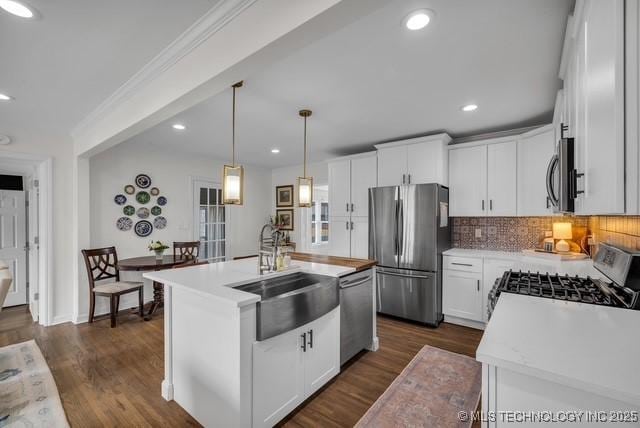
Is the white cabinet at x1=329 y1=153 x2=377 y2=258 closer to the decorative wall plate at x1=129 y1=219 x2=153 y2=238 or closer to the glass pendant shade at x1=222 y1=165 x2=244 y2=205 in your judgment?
the glass pendant shade at x1=222 y1=165 x2=244 y2=205

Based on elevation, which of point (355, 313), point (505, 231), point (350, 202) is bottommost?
point (355, 313)

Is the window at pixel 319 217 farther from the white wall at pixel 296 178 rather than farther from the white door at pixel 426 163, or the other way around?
the white door at pixel 426 163

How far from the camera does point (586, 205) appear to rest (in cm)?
103

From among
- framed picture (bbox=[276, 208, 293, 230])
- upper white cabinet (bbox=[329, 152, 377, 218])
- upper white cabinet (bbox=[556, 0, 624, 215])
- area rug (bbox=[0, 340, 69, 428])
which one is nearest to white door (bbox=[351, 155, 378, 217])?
upper white cabinet (bbox=[329, 152, 377, 218])

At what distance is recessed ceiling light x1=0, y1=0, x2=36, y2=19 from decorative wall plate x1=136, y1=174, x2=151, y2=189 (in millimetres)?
3123

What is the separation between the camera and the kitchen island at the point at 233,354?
5.19 ft

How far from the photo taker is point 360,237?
4.26m

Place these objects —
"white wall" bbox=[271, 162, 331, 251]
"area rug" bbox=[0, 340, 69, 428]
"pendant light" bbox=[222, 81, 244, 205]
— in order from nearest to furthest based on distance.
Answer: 1. "area rug" bbox=[0, 340, 69, 428]
2. "pendant light" bbox=[222, 81, 244, 205]
3. "white wall" bbox=[271, 162, 331, 251]

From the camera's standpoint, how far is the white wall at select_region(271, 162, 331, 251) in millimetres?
5512

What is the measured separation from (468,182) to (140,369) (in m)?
4.20

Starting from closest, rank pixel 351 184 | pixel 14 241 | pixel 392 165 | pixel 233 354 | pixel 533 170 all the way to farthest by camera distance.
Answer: pixel 233 354 < pixel 533 170 < pixel 392 165 < pixel 14 241 < pixel 351 184

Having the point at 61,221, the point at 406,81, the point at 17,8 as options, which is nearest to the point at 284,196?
the point at 61,221

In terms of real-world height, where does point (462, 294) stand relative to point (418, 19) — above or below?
below

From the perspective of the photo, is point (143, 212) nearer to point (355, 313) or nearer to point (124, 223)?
point (124, 223)
